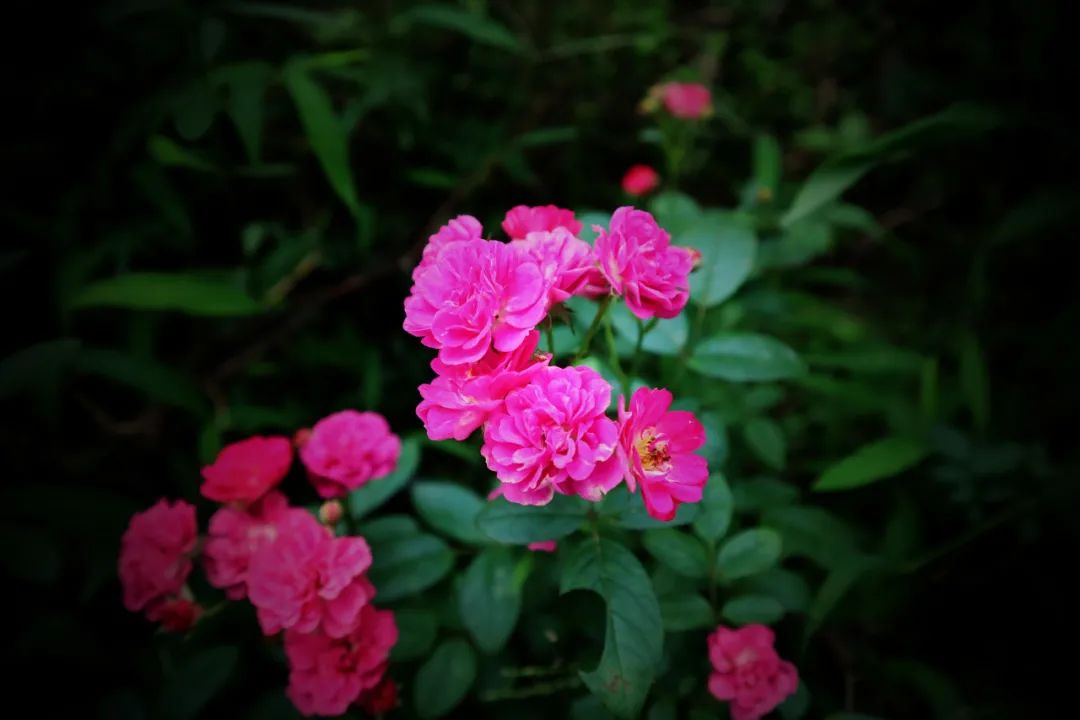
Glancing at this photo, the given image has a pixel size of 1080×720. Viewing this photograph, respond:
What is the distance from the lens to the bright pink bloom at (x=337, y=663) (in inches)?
28.2

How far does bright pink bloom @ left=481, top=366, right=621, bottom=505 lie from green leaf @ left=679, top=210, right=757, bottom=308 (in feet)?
1.52

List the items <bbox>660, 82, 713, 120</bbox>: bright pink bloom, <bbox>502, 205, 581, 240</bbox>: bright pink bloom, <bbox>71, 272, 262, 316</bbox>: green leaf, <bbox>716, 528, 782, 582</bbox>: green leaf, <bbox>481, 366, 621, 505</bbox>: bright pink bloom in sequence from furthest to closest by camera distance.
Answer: <bbox>660, 82, 713, 120</bbox>: bright pink bloom → <bbox>71, 272, 262, 316</bbox>: green leaf → <bbox>716, 528, 782, 582</bbox>: green leaf → <bbox>502, 205, 581, 240</bbox>: bright pink bloom → <bbox>481, 366, 621, 505</bbox>: bright pink bloom

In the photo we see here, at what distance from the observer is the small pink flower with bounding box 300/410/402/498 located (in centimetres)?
81

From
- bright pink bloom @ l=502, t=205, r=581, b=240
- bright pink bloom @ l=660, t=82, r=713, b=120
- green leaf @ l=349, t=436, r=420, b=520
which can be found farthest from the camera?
bright pink bloom @ l=660, t=82, r=713, b=120

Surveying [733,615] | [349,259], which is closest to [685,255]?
[733,615]

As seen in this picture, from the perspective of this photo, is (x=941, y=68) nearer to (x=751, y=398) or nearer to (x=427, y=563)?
(x=751, y=398)

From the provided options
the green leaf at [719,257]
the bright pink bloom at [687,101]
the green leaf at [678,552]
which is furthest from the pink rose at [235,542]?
the bright pink bloom at [687,101]

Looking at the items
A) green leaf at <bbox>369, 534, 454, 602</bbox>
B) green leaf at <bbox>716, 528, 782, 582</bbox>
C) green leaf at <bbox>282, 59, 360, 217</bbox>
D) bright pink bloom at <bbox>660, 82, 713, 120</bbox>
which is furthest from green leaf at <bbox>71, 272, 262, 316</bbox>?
bright pink bloom at <bbox>660, 82, 713, 120</bbox>

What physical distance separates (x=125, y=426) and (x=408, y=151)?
0.85 metres

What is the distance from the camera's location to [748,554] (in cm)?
80

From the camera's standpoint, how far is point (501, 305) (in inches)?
23.7

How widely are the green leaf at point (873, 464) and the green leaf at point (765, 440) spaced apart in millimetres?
73

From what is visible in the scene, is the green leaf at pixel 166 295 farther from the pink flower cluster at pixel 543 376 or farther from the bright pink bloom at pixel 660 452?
the bright pink bloom at pixel 660 452

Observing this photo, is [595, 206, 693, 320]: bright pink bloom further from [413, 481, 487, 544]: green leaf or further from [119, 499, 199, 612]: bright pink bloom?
[119, 499, 199, 612]: bright pink bloom
